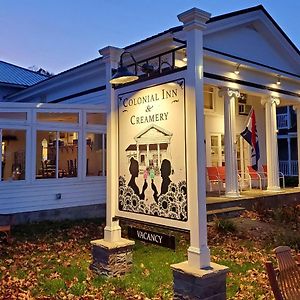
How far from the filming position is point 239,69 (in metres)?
11.7

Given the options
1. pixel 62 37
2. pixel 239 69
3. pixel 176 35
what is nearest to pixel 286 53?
pixel 239 69

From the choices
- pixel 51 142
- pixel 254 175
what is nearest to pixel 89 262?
pixel 51 142

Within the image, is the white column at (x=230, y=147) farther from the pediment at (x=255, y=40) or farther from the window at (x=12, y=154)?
the window at (x=12, y=154)

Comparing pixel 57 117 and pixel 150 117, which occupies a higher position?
pixel 57 117

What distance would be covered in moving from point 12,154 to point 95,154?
2388 millimetres

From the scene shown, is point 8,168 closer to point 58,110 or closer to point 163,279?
point 58,110

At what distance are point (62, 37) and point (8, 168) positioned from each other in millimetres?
37633

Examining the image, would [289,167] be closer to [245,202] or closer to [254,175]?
[254,175]

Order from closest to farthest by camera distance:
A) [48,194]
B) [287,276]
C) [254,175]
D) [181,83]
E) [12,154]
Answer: [287,276] → [181,83] → [12,154] → [48,194] → [254,175]

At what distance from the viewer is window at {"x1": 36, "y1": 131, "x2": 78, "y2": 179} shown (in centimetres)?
942

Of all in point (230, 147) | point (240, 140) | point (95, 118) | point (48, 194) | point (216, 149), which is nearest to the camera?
point (48, 194)

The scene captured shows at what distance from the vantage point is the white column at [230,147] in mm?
10977

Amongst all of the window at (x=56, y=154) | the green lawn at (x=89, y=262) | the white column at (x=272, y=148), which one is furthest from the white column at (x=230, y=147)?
the window at (x=56, y=154)

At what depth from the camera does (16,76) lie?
19.2 metres
